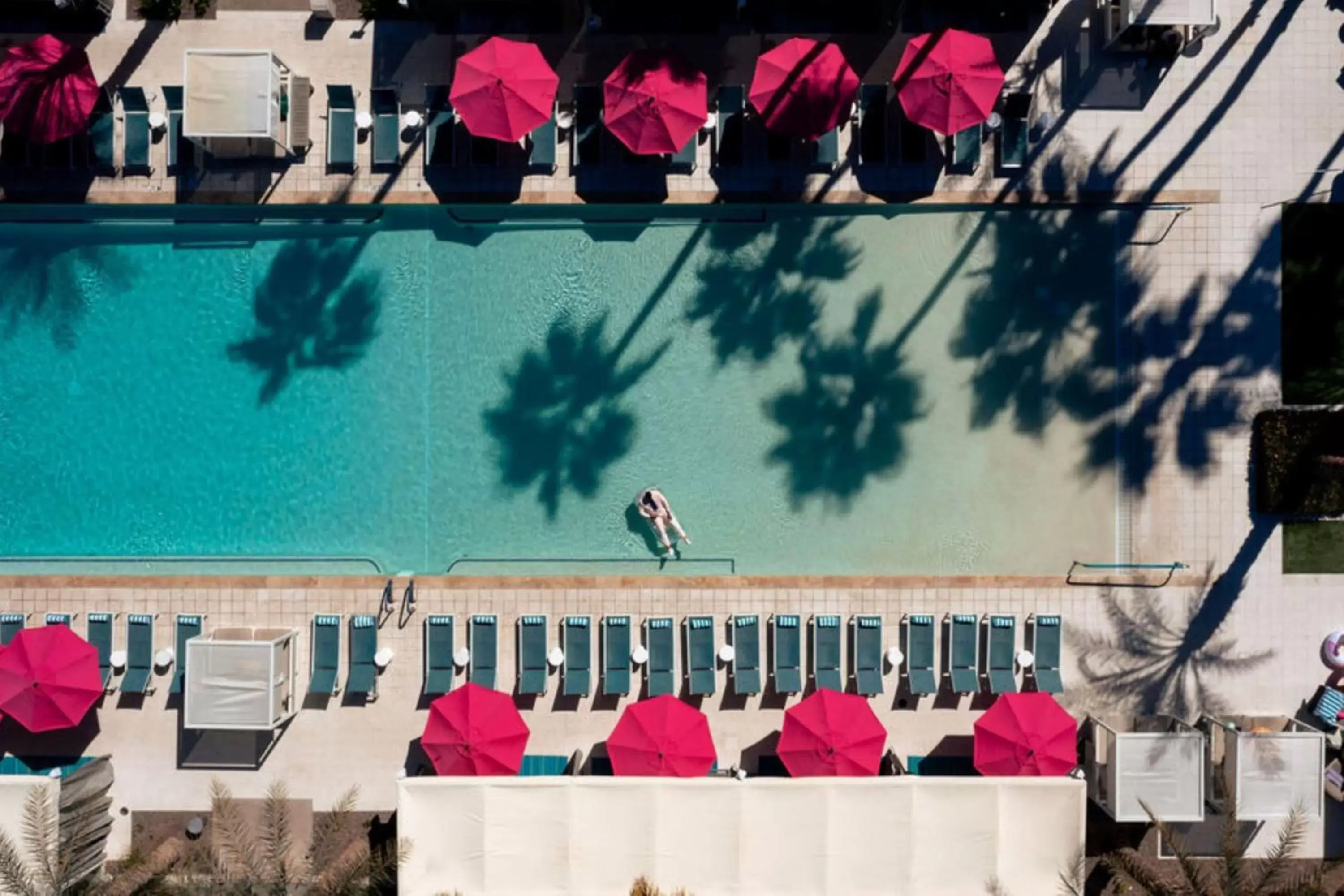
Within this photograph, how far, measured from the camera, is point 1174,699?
53.5ft

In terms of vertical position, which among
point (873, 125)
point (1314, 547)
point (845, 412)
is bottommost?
point (1314, 547)

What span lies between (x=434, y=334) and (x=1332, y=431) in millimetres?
15424

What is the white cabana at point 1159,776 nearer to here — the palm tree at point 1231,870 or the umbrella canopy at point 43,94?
the palm tree at point 1231,870

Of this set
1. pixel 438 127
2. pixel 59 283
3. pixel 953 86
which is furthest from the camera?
pixel 59 283

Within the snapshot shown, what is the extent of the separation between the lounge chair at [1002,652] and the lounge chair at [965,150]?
7.73 m

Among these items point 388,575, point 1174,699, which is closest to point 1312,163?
point 1174,699

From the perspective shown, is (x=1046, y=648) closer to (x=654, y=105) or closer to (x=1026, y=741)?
(x=1026, y=741)

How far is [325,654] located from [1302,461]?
666 inches

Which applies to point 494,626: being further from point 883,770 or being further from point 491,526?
point 883,770

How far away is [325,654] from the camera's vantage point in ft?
52.4

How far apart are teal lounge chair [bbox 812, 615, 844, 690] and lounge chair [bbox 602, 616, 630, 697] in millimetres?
3186

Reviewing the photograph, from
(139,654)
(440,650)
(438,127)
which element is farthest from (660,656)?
(438,127)

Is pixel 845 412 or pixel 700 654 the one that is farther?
pixel 845 412

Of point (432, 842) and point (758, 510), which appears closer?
point (432, 842)
